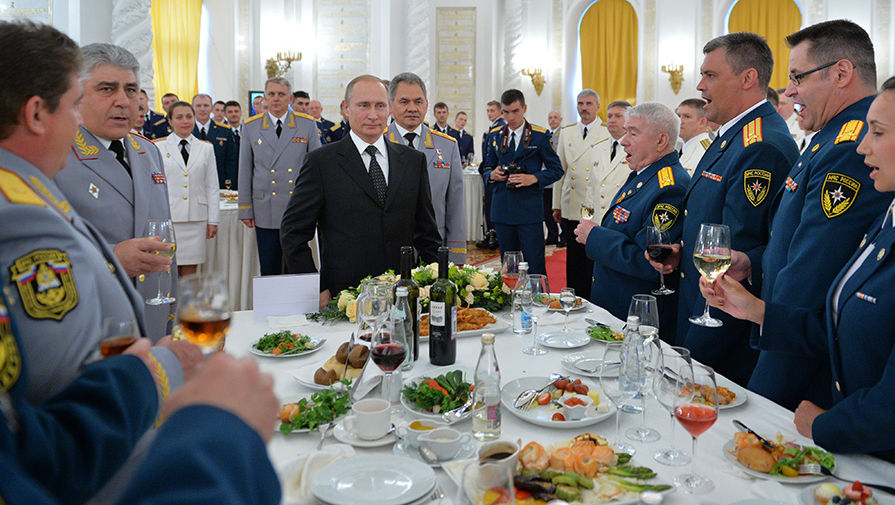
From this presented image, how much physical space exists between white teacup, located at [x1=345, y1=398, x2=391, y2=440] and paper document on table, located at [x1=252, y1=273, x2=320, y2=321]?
1.15 m

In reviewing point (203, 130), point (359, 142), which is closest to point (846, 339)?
point (359, 142)

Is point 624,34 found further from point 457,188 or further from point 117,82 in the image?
point 117,82

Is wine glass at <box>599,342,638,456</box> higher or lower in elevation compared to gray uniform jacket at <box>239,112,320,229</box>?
lower

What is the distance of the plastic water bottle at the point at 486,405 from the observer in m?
1.42

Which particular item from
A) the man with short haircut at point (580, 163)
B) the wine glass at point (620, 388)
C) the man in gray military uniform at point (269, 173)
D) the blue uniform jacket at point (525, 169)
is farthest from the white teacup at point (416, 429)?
the man with short haircut at point (580, 163)

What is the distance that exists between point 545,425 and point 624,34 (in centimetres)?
1300

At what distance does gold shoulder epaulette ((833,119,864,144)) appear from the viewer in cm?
196

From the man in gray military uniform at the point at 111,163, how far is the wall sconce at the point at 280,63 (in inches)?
332

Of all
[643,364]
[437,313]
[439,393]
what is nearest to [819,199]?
[643,364]

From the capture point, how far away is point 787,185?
2229mm

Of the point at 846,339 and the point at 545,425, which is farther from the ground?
the point at 846,339

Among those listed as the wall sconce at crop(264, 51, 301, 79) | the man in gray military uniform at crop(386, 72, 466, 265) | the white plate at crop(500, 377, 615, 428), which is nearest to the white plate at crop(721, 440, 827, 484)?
the white plate at crop(500, 377, 615, 428)

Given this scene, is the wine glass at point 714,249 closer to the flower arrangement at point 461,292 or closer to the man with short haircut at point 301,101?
the flower arrangement at point 461,292

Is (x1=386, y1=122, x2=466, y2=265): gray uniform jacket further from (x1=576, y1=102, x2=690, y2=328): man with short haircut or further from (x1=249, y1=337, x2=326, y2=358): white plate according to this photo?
(x1=249, y1=337, x2=326, y2=358): white plate
